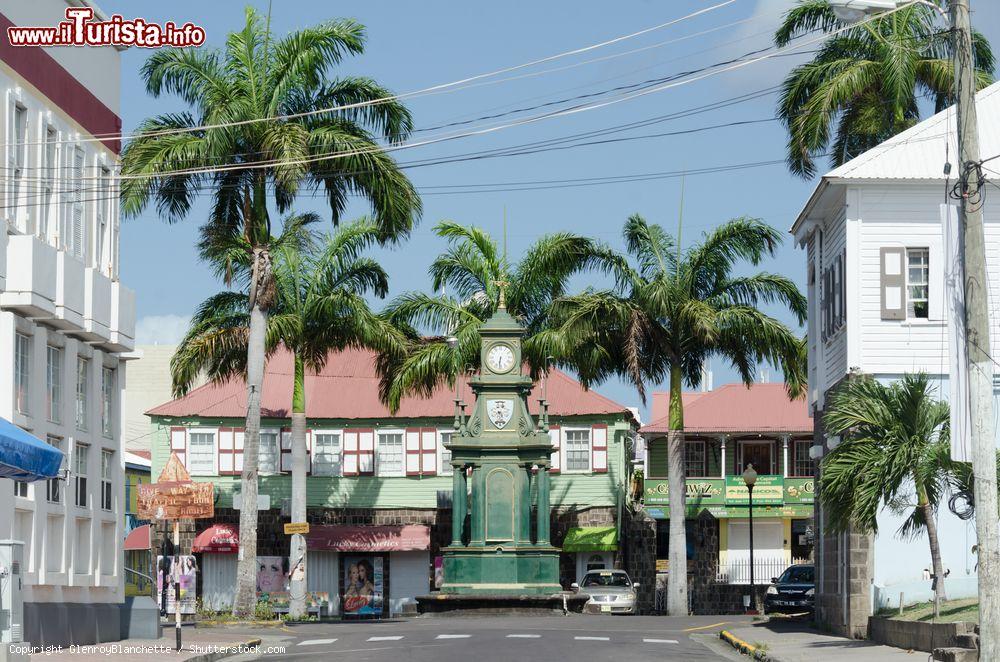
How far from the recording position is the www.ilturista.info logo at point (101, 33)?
25.6 meters

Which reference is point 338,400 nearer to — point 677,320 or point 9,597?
point 677,320

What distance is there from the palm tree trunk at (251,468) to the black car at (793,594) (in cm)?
1429

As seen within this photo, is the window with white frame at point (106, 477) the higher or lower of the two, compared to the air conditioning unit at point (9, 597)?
higher

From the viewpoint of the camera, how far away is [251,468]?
123ft

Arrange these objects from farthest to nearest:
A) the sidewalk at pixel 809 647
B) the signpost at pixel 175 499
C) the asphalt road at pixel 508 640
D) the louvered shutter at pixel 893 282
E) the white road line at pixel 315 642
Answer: the louvered shutter at pixel 893 282 < the signpost at pixel 175 499 < the white road line at pixel 315 642 < the asphalt road at pixel 508 640 < the sidewalk at pixel 809 647

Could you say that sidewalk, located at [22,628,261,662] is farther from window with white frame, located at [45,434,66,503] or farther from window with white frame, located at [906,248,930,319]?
window with white frame, located at [906,248,930,319]

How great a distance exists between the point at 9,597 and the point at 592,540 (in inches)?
1468

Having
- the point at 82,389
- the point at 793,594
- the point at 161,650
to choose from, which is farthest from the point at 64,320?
the point at 793,594

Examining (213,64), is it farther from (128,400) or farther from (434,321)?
(128,400)

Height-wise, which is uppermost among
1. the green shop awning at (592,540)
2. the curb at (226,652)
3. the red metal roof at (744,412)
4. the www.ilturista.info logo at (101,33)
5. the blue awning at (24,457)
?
the www.ilturista.info logo at (101,33)

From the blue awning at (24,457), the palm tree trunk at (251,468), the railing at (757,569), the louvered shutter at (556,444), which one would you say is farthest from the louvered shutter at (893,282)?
the railing at (757,569)

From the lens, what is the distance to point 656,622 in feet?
116

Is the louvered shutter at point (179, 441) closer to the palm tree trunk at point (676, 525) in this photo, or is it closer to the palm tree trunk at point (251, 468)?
the palm tree trunk at point (251, 468)

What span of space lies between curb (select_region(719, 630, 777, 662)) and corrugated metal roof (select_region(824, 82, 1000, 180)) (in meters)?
8.30
